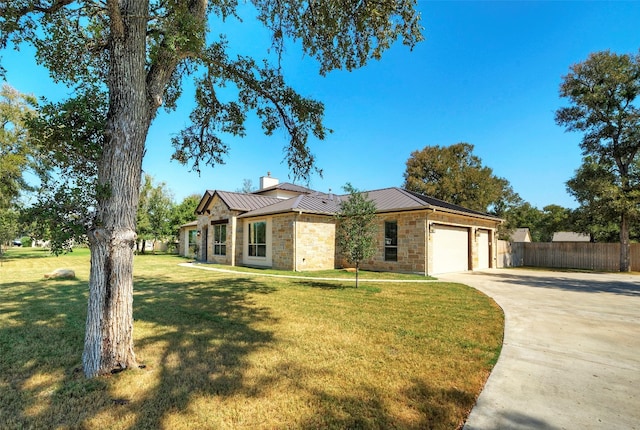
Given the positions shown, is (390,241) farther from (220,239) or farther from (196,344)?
(196,344)

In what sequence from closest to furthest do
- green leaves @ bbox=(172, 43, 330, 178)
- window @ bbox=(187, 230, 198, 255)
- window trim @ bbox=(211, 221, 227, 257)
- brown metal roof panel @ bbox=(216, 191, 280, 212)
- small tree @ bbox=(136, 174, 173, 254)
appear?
green leaves @ bbox=(172, 43, 330, 178) < brown metal roof panel @ bbox=(216, 191, 280, 212) < window trim @ bbox=(211, 221, 227, 257) < window @ bbox=(187, 230, 198, 255) < small tree @ bbox=(136, 174, 173, 254)

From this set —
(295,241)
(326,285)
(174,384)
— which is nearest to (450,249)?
(295,241)

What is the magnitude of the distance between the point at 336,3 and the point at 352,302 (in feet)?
22.9

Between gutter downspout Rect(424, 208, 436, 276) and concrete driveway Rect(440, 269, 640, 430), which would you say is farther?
gutter downspout Rect(424, 208, 436, 276)

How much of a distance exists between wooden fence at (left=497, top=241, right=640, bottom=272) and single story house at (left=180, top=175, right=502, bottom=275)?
4106 millimetres

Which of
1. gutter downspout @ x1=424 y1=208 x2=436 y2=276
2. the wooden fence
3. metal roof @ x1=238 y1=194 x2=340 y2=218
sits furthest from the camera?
the wooden fence

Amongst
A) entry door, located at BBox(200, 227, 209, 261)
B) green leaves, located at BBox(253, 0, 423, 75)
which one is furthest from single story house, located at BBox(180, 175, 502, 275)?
green leaves, located at BBox(253, 0, 423, 75)

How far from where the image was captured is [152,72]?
4.48 metres

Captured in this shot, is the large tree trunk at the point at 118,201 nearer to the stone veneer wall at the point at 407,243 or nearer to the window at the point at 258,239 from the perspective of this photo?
the stone veneer wall at the point at 407,243

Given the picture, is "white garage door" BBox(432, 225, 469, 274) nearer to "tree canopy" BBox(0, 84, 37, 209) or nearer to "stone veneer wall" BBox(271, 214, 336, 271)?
"stone veneer wall" BBox(271, 214, 336, 271)

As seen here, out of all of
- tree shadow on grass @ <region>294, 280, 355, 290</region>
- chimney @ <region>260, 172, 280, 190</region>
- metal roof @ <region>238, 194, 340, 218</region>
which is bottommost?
tree shadow on grass @ <region>294, 280, 355, 290</region>

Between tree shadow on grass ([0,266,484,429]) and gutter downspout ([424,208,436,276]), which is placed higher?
gutter downspout ([424,208,436,276])

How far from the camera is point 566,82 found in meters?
21.3

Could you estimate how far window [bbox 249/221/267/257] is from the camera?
18138 mm
